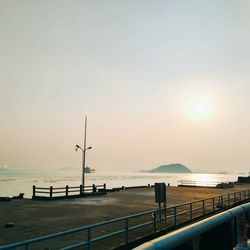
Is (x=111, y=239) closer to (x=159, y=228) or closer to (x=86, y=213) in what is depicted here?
(x=159, y=228)

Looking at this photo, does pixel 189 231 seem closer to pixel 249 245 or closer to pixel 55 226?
pixel 249 245

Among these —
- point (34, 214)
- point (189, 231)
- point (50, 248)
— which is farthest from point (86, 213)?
point (189, 231)

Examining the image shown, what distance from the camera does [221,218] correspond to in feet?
41.6

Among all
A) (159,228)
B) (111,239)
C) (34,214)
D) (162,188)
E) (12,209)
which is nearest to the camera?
(111,239)

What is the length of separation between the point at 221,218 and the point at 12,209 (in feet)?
62.8

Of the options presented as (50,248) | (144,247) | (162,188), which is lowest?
(50,248)

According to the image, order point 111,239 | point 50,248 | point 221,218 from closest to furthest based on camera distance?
point 221,218
point 50,248
point 111,239

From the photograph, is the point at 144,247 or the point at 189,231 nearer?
the point at 144,247

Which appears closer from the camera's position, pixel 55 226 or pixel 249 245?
pixel 249 245

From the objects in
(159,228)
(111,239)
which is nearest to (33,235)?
(111,239)

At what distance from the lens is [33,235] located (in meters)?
16.0

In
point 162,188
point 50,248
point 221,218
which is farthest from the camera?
point 162,188

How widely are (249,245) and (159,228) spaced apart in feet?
17.3

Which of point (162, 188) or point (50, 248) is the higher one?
point (162, 188)
